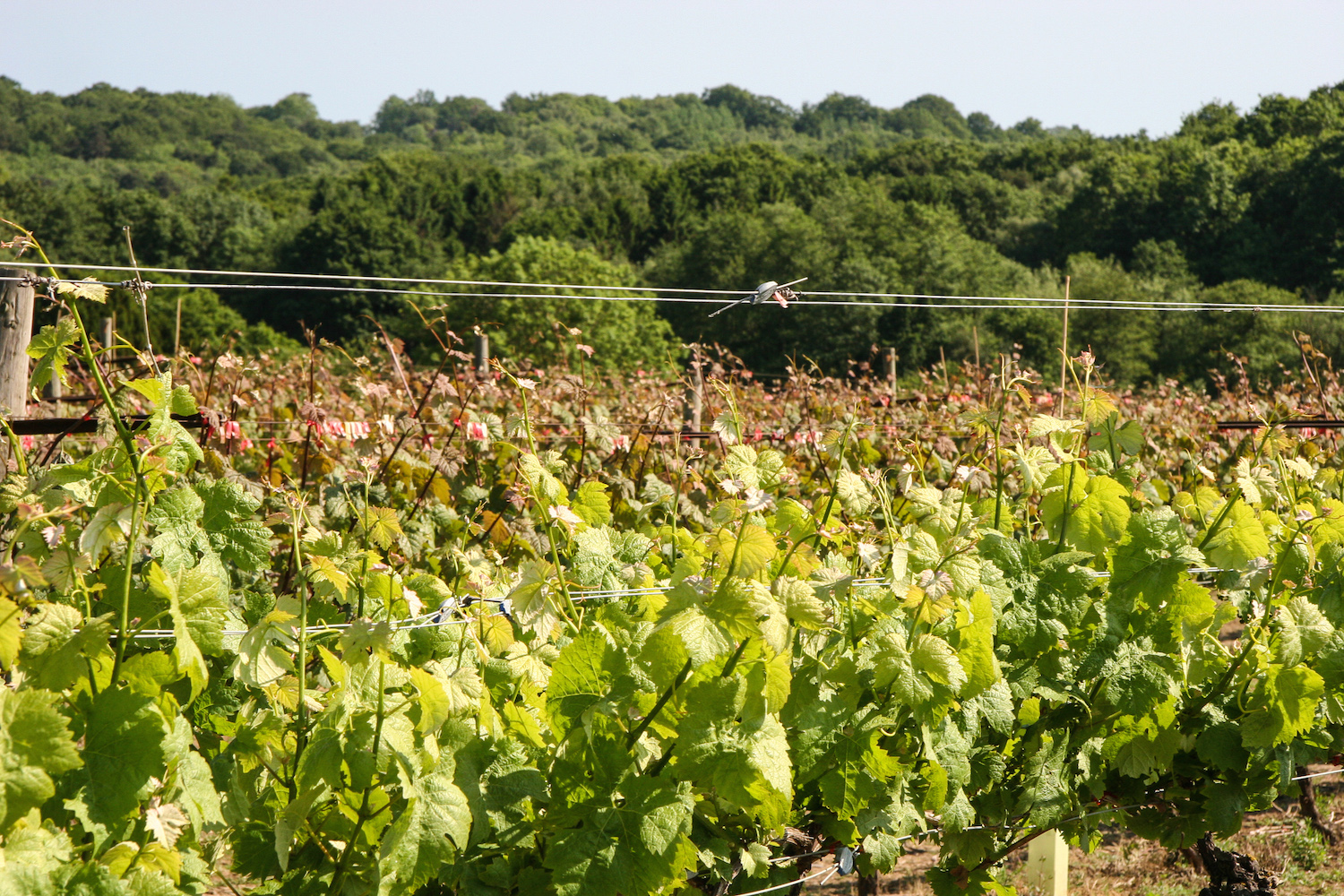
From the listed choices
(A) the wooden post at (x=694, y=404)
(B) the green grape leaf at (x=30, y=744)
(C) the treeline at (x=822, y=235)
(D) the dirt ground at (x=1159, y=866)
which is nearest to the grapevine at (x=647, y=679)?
(B) the green grape leaf at (x=30, y=744)

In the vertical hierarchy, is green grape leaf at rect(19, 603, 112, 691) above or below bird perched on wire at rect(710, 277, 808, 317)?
below

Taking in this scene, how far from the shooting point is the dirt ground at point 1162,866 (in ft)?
11.9

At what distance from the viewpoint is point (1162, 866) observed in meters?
3.83

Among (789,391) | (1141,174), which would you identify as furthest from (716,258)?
(789,391)

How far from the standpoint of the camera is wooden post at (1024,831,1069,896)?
2.94 m

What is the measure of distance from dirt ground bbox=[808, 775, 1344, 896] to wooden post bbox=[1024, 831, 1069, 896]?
1.54 ft

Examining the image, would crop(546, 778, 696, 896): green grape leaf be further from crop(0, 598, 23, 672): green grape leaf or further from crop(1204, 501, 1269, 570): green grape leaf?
crop(1204, 501, 1269, 570): green grape leaf

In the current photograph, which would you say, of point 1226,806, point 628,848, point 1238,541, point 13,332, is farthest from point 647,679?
point 13,332

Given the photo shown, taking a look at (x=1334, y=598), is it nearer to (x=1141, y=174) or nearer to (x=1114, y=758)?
(x=1114, y=758)

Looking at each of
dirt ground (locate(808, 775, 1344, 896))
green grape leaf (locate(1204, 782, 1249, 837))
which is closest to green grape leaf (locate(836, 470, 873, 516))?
green grape leaf (locate(1204, 782, 1249, 837))

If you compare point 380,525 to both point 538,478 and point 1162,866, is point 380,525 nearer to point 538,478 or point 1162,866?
point 538,478

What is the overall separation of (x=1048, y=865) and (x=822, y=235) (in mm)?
42436

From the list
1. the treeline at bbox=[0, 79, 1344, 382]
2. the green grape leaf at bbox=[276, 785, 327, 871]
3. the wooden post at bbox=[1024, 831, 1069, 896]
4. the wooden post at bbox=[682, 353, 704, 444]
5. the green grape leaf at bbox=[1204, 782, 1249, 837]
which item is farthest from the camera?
the treeline at bbox=[0, 79, 1344, 382]

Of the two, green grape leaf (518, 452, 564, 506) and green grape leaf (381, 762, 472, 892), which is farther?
green grape leaf (518, 452, 564, 506)
